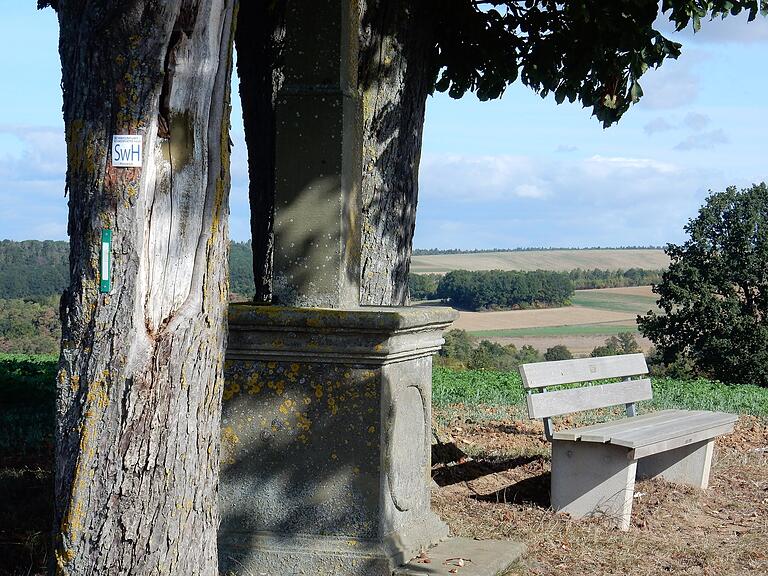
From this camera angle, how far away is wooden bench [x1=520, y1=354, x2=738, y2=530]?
6.35m

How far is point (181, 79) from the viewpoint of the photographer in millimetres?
3520

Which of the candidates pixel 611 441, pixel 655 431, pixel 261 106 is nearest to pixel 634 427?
pixel 655 431

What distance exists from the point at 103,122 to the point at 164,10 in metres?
0.45

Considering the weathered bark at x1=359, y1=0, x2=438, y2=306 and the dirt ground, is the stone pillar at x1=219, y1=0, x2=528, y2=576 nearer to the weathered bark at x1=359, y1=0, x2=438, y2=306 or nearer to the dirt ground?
the dirt ground

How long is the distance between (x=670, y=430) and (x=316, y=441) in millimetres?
3181

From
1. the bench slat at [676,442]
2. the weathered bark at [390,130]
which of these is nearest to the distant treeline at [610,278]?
the bench slat at [676,442]

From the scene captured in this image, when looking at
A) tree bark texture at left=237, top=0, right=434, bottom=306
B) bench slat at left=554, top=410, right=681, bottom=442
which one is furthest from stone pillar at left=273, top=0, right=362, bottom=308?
bench slat at left=554, top=410, right=681, bottom=442

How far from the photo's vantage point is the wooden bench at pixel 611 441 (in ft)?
20.8

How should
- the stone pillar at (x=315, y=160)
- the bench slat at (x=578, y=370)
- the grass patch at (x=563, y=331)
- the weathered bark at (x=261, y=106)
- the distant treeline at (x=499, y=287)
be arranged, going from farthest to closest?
the distant treeline at (x=499, y=287) < the grass patch at (x=563, y=331) < the bench slat at (x=578, y=370) < the weathered bark at (x=261, y=106) < the stone pillar at (x=315, y=160)

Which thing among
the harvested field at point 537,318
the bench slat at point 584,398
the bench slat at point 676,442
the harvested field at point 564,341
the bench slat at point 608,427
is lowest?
the harvested field at point 564,341

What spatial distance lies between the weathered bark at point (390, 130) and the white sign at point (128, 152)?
3.04 metres

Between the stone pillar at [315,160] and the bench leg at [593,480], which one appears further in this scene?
the bench leg at [593,480]

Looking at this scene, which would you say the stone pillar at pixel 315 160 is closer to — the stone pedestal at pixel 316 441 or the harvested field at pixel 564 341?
the stone pedestal at pixel 316 441

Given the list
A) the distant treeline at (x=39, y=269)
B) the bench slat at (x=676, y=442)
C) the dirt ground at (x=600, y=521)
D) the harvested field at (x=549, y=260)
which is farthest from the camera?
the harvested field at (x=549, y=260)
